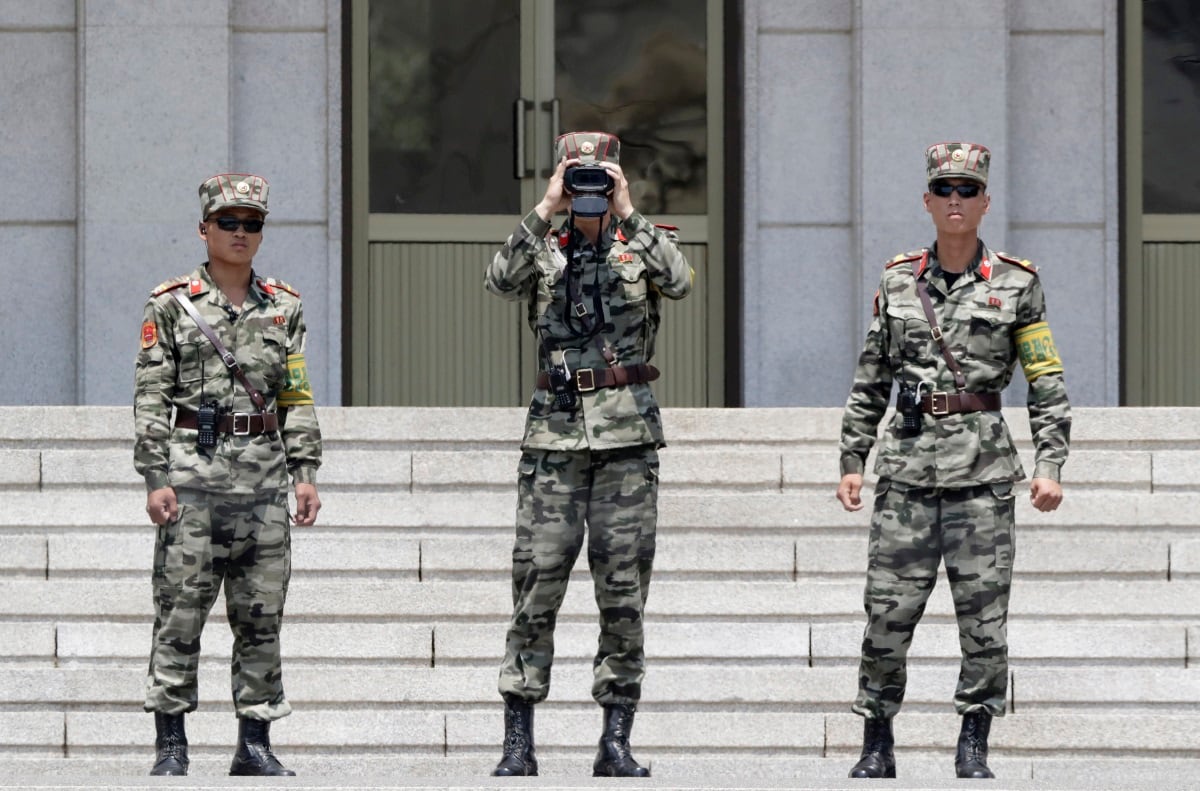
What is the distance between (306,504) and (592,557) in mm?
943

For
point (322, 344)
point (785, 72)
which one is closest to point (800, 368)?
point (785, 72)

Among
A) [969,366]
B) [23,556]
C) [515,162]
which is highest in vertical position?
[515,162]

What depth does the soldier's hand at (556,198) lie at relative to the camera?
266 inches

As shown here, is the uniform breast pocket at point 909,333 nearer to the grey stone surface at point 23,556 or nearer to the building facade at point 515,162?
the grey stone surface at point 23,556

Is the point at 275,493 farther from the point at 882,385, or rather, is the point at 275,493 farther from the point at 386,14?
the point at 386,14

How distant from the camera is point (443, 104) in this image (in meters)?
13.7

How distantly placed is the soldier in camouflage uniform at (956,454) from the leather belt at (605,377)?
0.70 metres

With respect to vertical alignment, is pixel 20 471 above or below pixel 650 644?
above

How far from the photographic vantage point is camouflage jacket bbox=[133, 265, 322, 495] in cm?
696

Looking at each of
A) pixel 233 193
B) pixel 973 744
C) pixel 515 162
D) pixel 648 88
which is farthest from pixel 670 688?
pixel 648 88

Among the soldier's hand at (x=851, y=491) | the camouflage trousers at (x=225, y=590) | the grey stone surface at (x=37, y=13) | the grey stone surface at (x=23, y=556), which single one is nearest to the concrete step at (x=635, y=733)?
the grey stone surface at (x=23, y=556)

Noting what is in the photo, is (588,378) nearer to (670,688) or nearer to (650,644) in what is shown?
(670,688)

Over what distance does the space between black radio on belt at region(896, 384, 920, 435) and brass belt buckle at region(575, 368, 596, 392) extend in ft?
3.13

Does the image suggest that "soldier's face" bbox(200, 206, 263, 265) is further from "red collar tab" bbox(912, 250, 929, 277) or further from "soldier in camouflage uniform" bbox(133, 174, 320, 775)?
"red collar tab" bbox(912, 250, 929, 277)
